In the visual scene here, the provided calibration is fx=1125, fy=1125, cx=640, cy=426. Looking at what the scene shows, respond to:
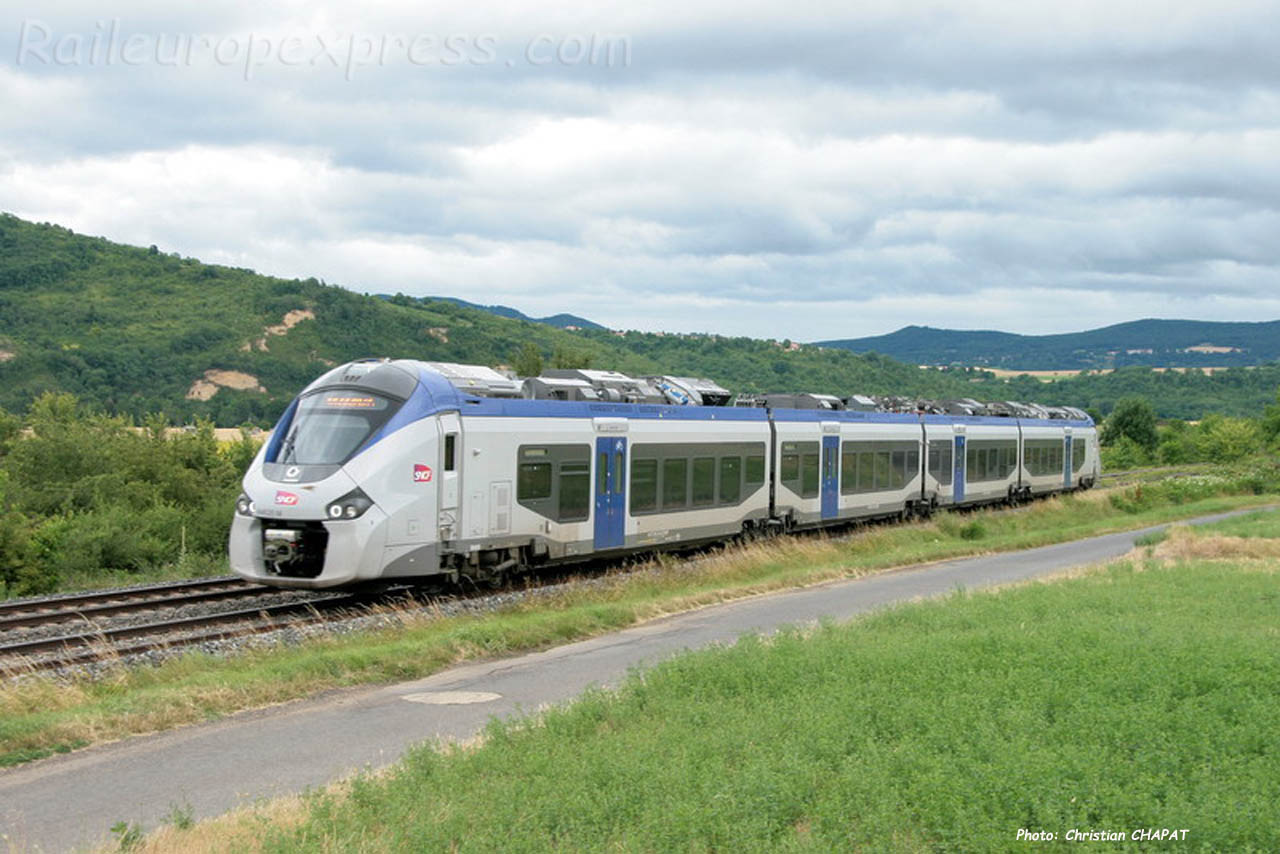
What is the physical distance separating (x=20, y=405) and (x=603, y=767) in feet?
346

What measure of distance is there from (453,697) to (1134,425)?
378 feet

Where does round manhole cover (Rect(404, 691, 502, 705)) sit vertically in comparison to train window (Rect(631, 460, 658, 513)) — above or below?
below

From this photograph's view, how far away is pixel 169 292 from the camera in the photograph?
136 m

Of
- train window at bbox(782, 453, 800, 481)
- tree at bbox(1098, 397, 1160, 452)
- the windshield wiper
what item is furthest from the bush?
tree at bbox(1098, 397, 1160, 452)

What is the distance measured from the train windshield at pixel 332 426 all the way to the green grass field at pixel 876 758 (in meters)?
7.34

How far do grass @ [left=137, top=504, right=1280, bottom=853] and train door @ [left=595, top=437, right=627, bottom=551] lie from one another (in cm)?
929

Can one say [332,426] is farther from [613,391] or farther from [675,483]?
[675,483]

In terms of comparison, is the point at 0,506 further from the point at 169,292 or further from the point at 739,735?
the point at 169,292

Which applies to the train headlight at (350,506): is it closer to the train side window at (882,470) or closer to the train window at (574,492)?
the train window at (574,492)

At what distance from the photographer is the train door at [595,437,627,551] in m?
20.5

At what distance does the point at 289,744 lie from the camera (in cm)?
990

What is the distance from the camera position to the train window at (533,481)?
60.8ft

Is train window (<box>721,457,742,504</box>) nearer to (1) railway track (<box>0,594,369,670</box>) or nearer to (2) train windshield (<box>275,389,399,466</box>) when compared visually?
(1) railway track (<box>0,594,369,670</box>)

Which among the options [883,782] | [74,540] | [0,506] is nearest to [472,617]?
[883,782]
